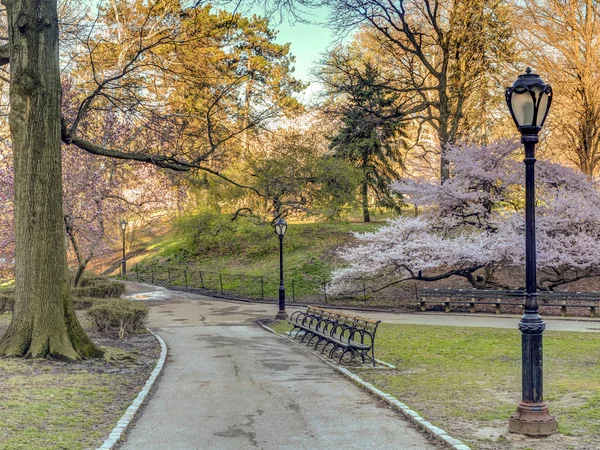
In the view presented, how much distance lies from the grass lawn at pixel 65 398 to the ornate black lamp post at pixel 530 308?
15.6 ft

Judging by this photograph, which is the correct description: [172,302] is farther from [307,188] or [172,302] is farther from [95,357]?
[95,357]

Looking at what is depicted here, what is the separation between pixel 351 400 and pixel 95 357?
18.9ft

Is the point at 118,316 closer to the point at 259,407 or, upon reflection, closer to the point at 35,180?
the point at 35,180

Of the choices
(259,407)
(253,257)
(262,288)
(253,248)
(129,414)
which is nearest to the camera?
(129,414)

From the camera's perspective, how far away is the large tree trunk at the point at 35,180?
1195 centimetres

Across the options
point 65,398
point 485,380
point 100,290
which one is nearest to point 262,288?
point 100,290

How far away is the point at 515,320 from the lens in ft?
68.9

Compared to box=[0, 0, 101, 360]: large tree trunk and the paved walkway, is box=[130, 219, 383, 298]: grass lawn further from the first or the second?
box=[0, 0, 101, 360]: large tree trunk

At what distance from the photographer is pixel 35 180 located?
12023 mm

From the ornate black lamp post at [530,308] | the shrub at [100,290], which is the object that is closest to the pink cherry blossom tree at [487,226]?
the shrub at [100,290]

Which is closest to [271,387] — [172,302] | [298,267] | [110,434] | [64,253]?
[110,434]

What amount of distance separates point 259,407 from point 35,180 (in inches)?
Answer: 252

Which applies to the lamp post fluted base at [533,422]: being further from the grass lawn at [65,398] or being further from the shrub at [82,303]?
the shrub at [82,303]

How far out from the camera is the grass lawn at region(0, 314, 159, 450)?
6.86 m
